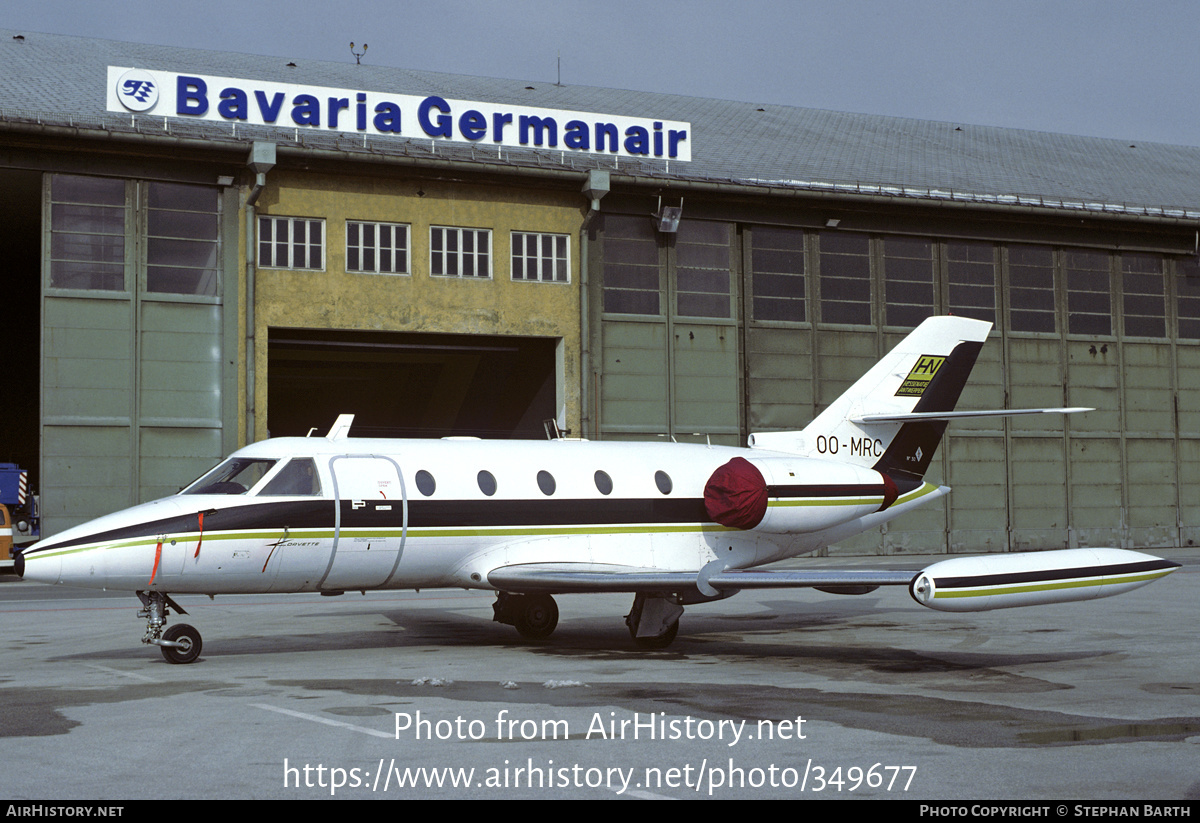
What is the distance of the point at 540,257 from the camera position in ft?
114

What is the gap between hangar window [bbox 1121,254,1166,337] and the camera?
40.7 meters

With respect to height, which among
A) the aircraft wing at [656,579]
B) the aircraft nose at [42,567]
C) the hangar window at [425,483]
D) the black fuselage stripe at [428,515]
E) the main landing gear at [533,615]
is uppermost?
the hangar window at [425,483]

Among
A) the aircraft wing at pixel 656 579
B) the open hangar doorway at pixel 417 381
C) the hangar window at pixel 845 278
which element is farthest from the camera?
the hangar window at pixel 845 278

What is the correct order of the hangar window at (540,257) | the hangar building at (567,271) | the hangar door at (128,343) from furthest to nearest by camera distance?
the hangar window at (540,257) < the hangar building at (567,271) < the hangar door at (128,343)

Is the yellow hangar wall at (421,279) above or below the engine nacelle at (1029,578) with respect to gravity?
above

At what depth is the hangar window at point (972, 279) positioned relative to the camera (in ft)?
126

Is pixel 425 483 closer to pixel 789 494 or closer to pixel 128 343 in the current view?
pixel 789 494

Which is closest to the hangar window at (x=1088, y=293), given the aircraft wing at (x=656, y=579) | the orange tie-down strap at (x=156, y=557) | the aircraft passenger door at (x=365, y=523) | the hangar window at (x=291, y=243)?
the hangar window at (x=291, y=243)

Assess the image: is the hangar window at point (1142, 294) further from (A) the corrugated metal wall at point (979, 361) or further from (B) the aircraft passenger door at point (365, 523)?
(B) the aircraft passenger door at point (365, 523)

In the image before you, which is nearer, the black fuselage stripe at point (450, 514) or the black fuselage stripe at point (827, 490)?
the black fuselage stripe at point (450, 514)

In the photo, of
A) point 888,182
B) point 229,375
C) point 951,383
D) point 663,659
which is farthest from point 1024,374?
point 663,659

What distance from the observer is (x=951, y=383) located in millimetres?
19500

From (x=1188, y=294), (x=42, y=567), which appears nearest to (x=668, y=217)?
(x=1188, y=294)

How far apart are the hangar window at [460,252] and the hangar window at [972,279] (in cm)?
1522
